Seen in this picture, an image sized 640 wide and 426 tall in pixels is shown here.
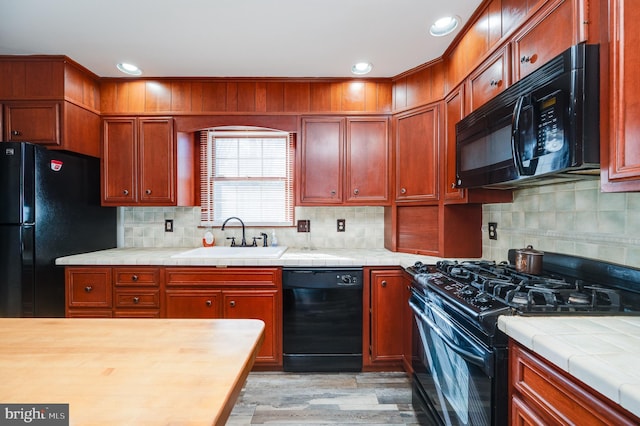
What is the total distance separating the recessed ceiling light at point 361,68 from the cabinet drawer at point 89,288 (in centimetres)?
252

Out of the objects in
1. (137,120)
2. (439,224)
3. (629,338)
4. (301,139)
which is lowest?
(629,338)

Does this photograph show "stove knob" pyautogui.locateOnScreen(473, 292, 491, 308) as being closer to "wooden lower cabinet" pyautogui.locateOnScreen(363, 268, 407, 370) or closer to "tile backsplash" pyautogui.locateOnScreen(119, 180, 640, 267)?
"tile backsplash" pyautogui.locateOnScreen(119, 180, 640, 267)

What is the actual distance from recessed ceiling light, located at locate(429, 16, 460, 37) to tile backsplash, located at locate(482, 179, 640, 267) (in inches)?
45.6

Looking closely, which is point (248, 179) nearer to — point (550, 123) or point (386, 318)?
point (386, 318)

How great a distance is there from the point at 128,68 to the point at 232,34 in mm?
1078

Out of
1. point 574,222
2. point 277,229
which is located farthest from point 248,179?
point 574,222

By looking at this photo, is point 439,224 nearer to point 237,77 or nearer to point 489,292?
point 489,292

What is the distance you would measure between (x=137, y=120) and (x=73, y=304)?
5.20 ft

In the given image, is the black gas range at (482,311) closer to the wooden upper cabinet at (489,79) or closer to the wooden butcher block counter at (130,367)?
the wooden butcher block counter at (130,367)

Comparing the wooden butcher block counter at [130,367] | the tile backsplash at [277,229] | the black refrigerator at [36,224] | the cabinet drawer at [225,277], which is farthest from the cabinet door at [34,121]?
the wooden butcher block counter at [130,367]

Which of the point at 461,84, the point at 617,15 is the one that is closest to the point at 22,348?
the point at 617,15

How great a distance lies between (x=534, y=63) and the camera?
4.41ft

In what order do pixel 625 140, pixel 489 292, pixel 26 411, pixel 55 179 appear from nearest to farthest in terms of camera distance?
pixel 26 411
pixel 625 140
pixel 489 292
pixel 55 179

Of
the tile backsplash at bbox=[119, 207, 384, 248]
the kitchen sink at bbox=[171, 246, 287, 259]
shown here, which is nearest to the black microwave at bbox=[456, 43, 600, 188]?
the tile backsplash at bbox=[119, 207, 384, 248]
